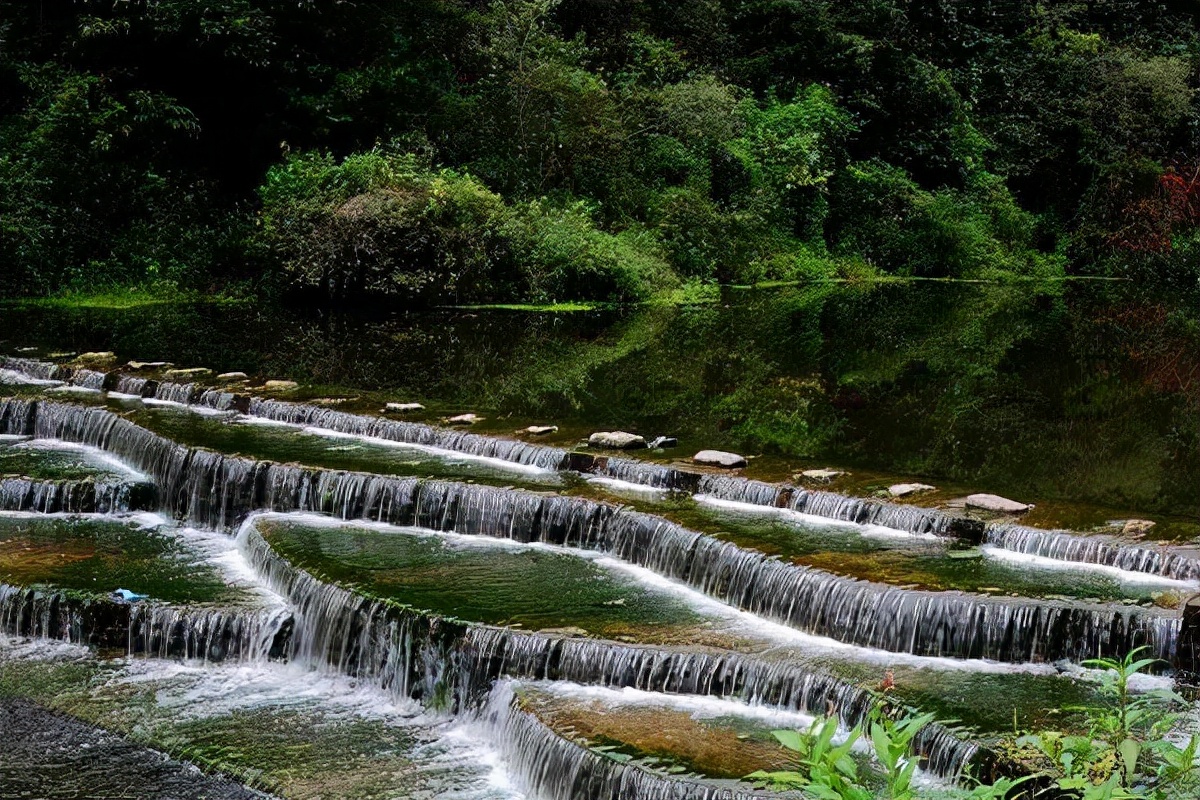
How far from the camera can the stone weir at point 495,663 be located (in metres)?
7.29

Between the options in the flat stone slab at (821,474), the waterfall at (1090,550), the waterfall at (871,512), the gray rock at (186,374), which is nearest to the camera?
the waterfall at (1090,550)

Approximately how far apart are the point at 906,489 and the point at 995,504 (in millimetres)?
752

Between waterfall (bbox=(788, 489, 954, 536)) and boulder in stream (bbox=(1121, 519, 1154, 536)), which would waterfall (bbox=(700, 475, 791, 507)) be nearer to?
waterfall (bbox=(788, 489, 954, 536))

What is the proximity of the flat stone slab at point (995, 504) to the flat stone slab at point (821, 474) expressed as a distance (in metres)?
1.22

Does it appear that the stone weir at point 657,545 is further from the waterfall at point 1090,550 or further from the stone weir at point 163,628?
the stone weir at point 163,628

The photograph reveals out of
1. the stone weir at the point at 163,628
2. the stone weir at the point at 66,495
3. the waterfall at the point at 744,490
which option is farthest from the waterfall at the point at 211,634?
the waterfall at the point at 744,490

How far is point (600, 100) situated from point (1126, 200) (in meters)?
14.7

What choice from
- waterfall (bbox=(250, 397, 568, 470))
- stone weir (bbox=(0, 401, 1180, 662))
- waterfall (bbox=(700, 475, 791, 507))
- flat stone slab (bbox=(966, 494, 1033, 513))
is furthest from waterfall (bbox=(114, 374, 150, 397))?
flat stone slab (bbox=(966, 494, 1033, 513))

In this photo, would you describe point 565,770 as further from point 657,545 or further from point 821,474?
point 821,474

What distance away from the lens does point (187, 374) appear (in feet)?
51.0

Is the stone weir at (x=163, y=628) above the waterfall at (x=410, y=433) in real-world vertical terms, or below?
below

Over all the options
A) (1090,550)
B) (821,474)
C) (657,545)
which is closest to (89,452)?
(657,545)

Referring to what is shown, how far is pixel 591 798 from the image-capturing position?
21.2ft

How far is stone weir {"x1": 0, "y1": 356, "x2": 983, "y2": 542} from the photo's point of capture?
32.4 feet
